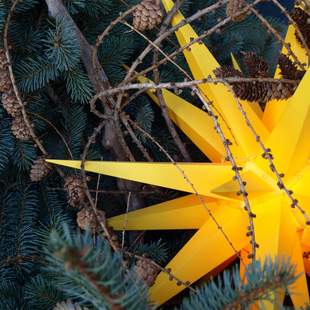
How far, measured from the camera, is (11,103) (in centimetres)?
64

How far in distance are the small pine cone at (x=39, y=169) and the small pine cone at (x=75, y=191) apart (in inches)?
1.4

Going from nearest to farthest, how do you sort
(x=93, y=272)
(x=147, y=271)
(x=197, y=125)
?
(x=93, y=272)
(x=147, y=271)
(x=197, y=125)

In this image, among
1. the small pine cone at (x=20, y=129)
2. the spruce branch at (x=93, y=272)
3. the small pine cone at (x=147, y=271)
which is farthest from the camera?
the small pine cone at (x=20, y=129)

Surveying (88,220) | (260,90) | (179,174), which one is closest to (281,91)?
(260,90)

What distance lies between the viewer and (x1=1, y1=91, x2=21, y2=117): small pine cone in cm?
64

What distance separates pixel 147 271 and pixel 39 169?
0.20 metres

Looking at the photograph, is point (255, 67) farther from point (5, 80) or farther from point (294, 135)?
point (5, 80)

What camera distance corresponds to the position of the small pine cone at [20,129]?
0.65m

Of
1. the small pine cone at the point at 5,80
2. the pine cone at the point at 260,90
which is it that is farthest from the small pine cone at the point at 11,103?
the pine cone at the point at 260,90

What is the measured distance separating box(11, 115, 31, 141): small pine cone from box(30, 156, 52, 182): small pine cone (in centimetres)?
3

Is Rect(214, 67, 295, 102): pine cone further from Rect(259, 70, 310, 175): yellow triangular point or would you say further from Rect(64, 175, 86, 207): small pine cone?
Rect(64, 175, 86, 207): small pine cone

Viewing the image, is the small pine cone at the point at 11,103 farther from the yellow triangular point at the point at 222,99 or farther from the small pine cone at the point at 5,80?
the yellow triangular point at the point at 222,99

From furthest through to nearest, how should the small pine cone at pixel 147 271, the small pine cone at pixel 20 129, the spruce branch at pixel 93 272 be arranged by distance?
the small pine cone at pixel 20 129
the small pine cone at pixel 147 271
the spruce branch at pixel 93 272

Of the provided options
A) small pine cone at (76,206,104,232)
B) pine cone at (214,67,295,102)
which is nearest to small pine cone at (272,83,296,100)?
pine cone at (214,67,295,102)
